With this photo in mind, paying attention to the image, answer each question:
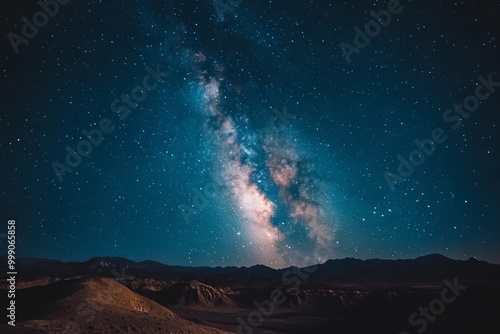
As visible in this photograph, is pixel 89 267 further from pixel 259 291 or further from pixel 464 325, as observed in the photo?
pixel 464 325

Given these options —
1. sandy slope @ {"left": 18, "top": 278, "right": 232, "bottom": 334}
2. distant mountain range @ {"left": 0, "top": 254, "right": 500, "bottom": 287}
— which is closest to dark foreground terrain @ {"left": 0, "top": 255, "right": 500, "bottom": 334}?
sandy slope @ {"left": 18, "top": 278, "right": 232, "bottom": 334}

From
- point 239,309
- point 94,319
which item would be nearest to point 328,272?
point 239,309

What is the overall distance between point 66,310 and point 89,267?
405 feet

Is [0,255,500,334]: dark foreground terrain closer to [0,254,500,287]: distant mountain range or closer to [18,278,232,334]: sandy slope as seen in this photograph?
[18,278,232,334]: sandy slope

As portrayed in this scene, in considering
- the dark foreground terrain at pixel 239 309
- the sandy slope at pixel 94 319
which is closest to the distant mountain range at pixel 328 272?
the dark foreground terrain at pixel 239 309

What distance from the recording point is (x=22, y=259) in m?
158

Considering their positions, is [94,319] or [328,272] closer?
[94,319]

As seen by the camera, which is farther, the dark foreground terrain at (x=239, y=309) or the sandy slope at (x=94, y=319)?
the dark foreground terrain at (x=239, y=309)

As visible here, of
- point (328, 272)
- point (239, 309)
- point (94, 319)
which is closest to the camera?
point (94, 319)

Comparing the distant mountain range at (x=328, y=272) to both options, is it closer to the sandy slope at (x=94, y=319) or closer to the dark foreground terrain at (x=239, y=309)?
the dark foreground terrain at (x=239, y=309)

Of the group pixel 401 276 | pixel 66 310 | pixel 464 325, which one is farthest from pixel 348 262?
pixel 66 310

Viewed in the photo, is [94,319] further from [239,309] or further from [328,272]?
[328,272]

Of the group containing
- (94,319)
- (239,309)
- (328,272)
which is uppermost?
(328,272)

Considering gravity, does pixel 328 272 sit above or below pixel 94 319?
above
